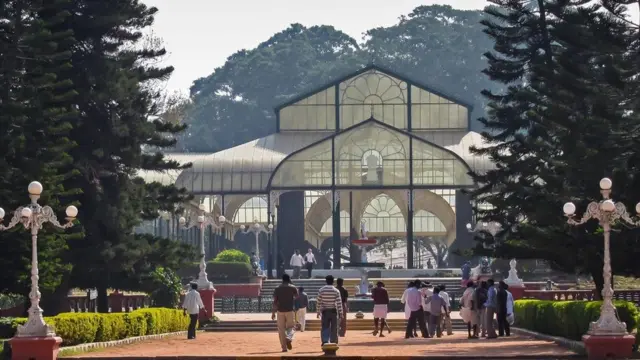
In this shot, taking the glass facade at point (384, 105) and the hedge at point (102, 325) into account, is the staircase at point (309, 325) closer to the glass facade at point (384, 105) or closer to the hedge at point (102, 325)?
the hedge at point (102, 325)

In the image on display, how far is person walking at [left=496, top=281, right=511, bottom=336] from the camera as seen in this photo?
3459cm

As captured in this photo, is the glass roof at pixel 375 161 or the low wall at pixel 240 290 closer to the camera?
the low wall at pixel 240 290

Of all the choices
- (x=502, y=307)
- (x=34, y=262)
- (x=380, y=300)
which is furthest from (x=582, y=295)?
(x=34, y=262)

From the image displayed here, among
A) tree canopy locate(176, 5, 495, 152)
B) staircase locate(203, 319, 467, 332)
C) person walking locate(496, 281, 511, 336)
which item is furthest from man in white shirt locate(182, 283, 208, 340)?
tree canopy locate(176, 5, 495, 152)

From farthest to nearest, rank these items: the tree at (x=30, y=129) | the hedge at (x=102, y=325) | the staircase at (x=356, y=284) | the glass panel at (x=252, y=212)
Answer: the glass panel at (x=252, y=212), the staircase at (x=356, y=284), the tree at (x=30, y=129), the hedge at (x=102, y=325)

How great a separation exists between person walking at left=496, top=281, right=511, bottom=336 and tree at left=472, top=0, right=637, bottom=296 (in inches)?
65.0

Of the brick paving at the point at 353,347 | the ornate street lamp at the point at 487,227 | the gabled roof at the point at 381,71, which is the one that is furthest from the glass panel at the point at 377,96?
the brick paving at the point at 353,347

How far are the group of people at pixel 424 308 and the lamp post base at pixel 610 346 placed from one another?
29.0 ft

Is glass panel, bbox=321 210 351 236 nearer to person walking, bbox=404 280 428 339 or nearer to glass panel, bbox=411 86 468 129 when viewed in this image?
glass panel, bbox=411 86 468 129

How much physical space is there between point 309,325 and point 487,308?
333 inches

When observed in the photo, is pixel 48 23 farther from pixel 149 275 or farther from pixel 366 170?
pixel 366 170

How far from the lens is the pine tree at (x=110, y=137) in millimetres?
41438

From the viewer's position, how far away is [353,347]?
98.3 ft

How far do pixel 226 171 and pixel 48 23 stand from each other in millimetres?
30300
